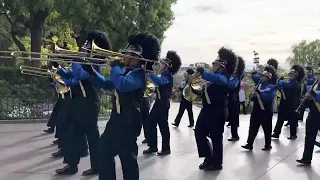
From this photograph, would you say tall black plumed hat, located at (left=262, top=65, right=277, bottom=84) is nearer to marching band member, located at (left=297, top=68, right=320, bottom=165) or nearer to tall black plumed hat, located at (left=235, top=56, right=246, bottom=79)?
tall black plumed hat, located at (left=235, top=56, right=246, bottom=79)

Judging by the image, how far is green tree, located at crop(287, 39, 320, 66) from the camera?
47850 mm

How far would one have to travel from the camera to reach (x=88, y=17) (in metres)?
19.5

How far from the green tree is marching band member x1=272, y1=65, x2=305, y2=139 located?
37452mm

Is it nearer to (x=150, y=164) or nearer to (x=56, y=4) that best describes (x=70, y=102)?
(x=150, y=164)

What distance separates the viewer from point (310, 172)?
7.63 metres

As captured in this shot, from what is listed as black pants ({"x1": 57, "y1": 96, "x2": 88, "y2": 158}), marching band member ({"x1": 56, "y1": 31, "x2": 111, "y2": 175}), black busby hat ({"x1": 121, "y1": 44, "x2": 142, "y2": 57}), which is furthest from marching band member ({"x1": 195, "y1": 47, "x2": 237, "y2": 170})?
black busby hat ({"x1": 121, "y1": 44, "x2": 142, "y2": 57})

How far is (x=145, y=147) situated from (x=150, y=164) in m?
1.70

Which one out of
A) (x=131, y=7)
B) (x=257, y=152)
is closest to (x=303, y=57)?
(x=131, y=7)

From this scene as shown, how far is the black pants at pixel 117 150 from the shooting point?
201 inches

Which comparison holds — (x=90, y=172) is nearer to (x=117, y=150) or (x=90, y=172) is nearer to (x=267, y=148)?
(x=117, y=150)

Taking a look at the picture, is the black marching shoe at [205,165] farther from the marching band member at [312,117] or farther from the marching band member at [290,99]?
the marching band member at [290,99]

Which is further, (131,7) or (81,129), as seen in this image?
(131,7)

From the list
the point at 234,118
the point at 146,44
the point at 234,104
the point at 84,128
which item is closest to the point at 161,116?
the point at 84,128

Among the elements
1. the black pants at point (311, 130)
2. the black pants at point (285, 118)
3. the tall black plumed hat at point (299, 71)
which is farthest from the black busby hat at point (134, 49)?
the tall black plumed hat at point (299, 71)
